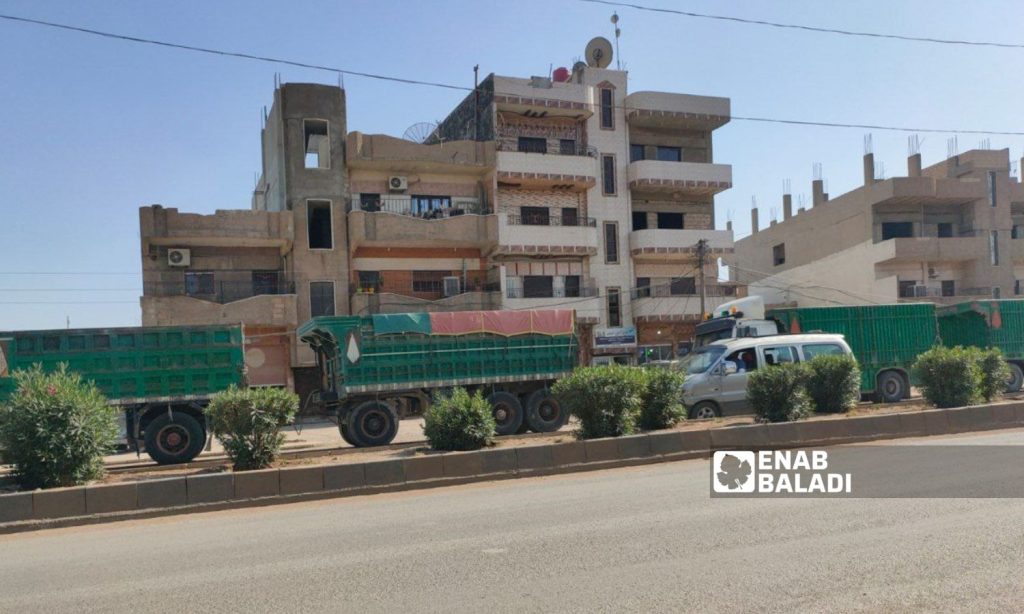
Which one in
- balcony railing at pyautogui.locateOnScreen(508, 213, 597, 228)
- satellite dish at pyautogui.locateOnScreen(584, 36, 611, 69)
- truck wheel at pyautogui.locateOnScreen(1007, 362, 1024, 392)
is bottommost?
truck wheel at pyautogui.locateOnScreen(1007, 362, 1024, 392)

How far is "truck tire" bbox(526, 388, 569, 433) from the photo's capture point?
17484 mm

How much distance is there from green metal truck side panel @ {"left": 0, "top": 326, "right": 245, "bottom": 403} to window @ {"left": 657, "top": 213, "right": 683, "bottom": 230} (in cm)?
2691

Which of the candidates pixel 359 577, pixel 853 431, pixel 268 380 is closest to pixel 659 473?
pixel 853 431

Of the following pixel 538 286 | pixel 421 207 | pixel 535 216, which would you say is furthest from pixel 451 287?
pixel 535 216

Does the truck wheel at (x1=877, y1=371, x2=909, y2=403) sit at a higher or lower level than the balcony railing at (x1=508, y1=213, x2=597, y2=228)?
lower

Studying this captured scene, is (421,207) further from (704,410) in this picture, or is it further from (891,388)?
(891,388)

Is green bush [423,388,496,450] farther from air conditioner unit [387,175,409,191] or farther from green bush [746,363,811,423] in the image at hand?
air conditioner unit [387,175,409,191]

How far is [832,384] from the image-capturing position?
14.2 m

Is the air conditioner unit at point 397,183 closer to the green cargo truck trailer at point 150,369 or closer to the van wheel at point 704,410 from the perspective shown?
the green cargo truck trailer at point 150,369

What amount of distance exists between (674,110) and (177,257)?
23.7 m

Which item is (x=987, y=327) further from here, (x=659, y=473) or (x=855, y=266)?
(x=855, y=266)

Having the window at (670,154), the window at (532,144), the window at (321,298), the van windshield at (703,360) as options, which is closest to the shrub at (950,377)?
the van windshield at (703,360)

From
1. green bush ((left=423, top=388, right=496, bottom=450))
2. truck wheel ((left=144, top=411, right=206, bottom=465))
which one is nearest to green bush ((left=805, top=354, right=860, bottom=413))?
green bush ((left=423, top=388, right=496, bottom=450))

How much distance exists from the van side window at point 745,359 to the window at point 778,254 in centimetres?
3673
